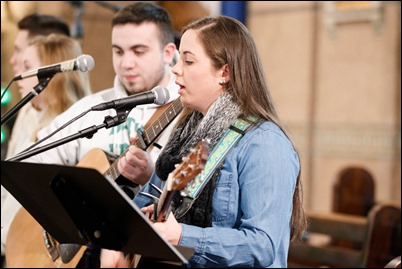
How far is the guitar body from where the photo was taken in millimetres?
3283

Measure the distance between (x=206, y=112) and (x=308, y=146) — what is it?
614 cm

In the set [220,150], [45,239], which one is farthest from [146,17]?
[220,150]

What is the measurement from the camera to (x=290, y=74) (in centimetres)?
843

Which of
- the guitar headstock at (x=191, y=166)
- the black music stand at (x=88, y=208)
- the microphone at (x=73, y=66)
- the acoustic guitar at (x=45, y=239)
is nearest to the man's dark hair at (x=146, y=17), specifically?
the acoustic guitar at (x=45, y=239)

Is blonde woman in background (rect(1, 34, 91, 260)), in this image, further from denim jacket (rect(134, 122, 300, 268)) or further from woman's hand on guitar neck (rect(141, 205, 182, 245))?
woman's hand on guitar neck (rect(141, 205, 182, 245))

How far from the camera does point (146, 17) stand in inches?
136

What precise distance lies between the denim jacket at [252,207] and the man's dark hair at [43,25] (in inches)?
94.2

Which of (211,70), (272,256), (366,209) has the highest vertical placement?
(211,70)

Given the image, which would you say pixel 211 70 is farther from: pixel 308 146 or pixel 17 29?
pixel 308 146

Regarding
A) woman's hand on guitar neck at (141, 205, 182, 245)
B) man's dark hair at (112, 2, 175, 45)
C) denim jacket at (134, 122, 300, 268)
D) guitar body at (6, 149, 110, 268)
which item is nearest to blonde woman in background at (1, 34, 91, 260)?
guitar body at (6, 149, 110, 268)

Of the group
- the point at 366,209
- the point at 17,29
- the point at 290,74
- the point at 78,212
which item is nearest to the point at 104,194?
the point at 78,212

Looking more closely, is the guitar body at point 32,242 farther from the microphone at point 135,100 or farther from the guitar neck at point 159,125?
the microphone at point 135,100

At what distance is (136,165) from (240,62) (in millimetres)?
624

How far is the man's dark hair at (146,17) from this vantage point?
3.45m
